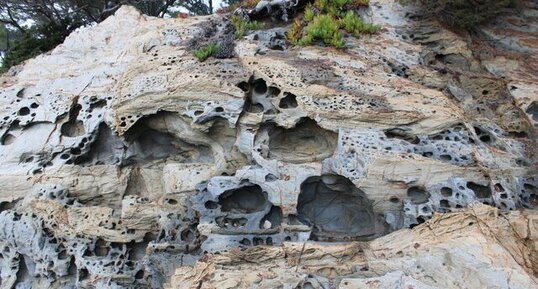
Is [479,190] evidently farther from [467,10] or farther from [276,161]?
[467,10]

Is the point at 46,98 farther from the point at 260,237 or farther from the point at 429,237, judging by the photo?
the point at 429,237

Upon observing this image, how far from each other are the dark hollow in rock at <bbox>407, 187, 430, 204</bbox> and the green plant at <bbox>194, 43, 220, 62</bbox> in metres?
4.85

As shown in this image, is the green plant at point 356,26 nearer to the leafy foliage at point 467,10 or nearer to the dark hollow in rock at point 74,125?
the leafy foliage at point 467,10

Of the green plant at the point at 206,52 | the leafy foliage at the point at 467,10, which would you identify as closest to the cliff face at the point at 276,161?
the green plant at the point at 206,52

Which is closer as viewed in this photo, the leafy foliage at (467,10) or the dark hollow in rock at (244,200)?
the dark hollow in rock at (244,200)

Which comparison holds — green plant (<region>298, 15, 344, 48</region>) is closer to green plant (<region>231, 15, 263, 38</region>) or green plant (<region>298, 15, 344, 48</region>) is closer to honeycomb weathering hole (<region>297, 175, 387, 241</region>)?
green plant (<region>231, 15, 263, 38</region>)

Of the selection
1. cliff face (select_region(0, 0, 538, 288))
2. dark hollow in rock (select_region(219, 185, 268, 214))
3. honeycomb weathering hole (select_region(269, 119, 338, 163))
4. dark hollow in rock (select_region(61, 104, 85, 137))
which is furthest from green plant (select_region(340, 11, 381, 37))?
dark hollow in rock (select_region(61, 104, 85, 137))

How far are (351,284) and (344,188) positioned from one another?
265cm

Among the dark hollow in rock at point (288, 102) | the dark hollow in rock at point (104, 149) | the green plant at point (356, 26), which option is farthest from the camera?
the green plant at point (356, 26)

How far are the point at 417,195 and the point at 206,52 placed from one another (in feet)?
16.5

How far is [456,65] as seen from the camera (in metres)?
9.78

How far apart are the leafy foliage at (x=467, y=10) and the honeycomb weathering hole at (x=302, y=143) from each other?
435 centimetres

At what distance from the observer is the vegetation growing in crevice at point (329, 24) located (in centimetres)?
973

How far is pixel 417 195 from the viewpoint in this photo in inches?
288
